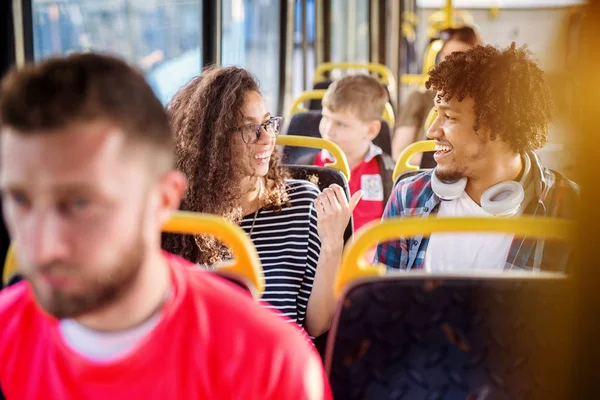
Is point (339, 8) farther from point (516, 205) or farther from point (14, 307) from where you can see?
point (14, 307)

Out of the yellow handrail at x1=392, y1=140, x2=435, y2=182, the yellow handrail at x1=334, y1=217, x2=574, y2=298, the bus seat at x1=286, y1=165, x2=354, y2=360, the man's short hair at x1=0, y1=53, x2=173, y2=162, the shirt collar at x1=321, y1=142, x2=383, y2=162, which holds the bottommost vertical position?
the shirt collar at x1=321, y1=142, x2=383, y2=162

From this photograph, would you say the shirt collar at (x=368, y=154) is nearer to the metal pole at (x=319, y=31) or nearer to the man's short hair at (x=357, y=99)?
the man's short hair at (x=357, y=99)

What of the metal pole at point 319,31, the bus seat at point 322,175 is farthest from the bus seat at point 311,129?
the metal pole at point 319,31

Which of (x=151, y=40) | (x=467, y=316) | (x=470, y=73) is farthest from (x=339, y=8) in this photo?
(x=467, y=316)

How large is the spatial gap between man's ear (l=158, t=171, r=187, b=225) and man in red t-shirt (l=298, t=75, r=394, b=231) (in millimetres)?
1913

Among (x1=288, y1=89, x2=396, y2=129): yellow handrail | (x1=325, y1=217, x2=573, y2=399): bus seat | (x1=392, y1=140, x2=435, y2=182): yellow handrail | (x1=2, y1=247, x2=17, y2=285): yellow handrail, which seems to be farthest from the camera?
(x1=288, y1=89, x2=396, y2=129): yellow handrail

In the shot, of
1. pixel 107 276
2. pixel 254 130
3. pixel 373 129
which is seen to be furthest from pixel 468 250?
pixel 373 129

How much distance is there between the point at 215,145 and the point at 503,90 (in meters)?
0.74

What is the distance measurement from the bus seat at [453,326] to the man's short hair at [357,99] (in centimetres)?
205

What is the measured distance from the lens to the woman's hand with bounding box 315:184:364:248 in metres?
1.77

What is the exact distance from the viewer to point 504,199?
1.77 m

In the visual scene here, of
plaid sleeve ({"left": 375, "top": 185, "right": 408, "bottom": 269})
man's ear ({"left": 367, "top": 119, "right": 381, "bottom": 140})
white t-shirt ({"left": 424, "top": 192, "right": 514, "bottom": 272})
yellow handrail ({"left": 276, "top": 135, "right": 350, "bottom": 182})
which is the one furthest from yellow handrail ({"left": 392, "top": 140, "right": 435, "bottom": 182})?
man's ear ({"left": 367, "top": 119, "right": 381, "bottom": 140})

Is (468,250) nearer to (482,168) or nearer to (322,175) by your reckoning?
(482,168)

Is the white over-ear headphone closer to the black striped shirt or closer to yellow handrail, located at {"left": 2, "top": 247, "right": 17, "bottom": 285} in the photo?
the black striped shirt
